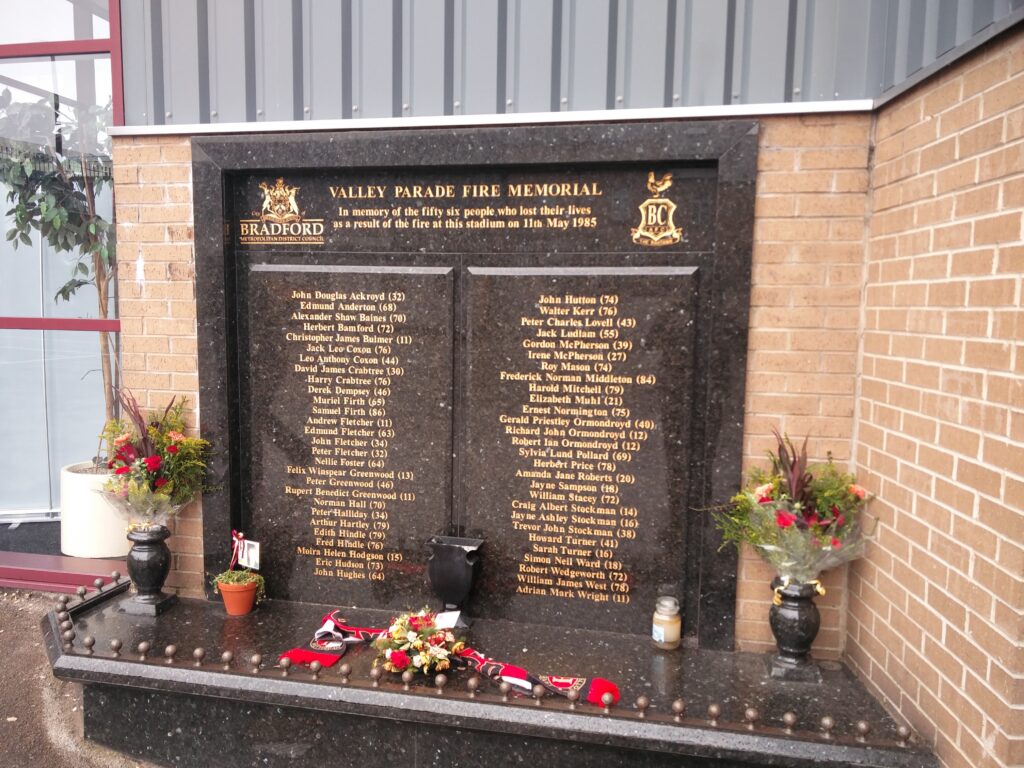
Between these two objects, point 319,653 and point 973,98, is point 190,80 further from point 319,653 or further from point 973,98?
point 973,98

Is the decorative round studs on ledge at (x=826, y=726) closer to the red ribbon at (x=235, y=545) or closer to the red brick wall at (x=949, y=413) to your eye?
the red brick wall at (x=949, y=413)

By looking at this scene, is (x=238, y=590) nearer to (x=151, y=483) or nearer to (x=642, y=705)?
(x=151, y=483)

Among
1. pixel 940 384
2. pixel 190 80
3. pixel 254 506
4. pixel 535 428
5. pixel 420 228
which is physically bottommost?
pixel 254 506

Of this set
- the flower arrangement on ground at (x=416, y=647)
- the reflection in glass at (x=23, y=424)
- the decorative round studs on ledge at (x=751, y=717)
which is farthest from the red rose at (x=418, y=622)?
the reflection in glass at (x=23, y=424)

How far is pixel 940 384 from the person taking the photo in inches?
97.4

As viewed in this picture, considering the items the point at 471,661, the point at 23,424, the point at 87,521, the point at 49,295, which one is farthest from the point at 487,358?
the point at 23,424

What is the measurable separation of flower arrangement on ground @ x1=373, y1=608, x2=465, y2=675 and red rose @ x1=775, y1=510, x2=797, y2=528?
1400mm

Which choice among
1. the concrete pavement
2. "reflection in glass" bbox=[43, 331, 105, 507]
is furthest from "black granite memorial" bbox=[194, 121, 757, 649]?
"reflection in glass" bbox=[43, 331, 105, 507]

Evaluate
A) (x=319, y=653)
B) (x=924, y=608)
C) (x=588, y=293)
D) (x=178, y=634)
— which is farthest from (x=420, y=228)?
(x=924, y=608)

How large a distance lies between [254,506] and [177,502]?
0.37 m

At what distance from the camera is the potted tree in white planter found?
4.68 metres

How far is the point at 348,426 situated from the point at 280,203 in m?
1.17

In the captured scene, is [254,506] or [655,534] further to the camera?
A: [254,506]

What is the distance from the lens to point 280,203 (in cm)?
364
